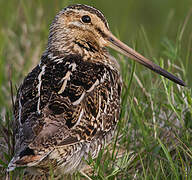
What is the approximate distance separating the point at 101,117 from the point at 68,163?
1.41 ft

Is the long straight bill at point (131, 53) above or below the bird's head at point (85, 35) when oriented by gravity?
below

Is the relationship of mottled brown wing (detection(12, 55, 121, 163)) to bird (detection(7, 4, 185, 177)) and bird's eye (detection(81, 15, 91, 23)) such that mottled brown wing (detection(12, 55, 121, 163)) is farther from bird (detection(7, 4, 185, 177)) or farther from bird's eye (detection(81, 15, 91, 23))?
bird's eye (detection(81, 15, 91, 23))

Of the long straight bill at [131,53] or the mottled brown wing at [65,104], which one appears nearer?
the mottled brown wing at [65,104]

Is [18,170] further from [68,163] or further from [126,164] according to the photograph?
[126,164]

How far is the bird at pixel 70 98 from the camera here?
362cm

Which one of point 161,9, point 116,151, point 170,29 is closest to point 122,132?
point 116,151

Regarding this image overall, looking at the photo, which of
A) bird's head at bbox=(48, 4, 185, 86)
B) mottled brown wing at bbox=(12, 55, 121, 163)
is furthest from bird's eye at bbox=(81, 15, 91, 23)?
mottled brown wing at bbox=(12, 55, 121, 163)

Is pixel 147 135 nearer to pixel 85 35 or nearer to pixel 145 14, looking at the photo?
pixel 85 35

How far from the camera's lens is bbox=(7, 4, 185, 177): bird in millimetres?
3617

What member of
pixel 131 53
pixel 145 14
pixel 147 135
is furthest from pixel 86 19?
pixel 145 14

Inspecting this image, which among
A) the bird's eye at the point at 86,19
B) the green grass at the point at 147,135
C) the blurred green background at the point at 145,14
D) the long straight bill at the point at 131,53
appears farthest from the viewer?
the blurred green background at the point at 145,14

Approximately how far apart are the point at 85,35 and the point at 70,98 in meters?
0.89

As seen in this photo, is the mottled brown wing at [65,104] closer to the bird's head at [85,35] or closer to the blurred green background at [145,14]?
the bird's head at [85,35]

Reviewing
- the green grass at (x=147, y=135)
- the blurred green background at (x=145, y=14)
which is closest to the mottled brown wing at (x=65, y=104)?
the green grass at (x=147, y=135)
